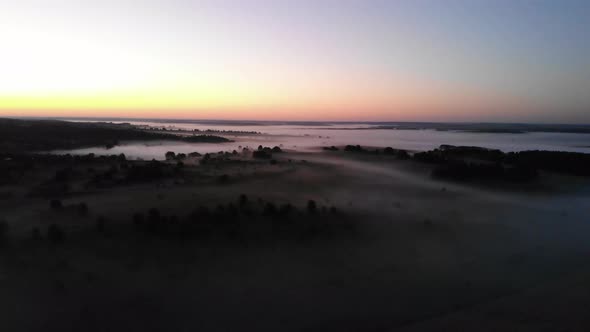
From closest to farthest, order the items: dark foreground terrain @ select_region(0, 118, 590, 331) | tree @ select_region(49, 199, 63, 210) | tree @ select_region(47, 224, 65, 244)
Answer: dark foreground terrain @ select_region(0, 118, 590, 331)
tree @ select_region(47, 224, 65, 244)
tree @ select_region(49, 199, 63, 210)

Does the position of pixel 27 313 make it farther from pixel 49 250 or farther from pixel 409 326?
pixel 409 326

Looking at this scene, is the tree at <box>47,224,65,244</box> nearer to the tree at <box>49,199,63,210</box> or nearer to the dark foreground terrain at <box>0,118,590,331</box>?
the dark foreground terrain at <box>0,118,590,331</box>

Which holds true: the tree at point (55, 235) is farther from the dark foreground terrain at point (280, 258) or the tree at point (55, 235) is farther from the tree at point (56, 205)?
the tree at point (56, 205)

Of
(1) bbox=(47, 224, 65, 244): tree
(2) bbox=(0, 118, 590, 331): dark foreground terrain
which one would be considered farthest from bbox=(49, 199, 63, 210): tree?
(1) bbox=(47, 224, 65, 244): tree

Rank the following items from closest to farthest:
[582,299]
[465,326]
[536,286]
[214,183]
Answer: [465,326]
[582,299]
[536,286]
[214,183]

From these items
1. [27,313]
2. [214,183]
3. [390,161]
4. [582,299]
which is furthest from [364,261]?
[390,161]

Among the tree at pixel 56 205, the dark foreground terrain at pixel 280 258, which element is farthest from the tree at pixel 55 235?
the tree at pixel 56 205

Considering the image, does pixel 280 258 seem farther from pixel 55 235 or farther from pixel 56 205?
pixel 56 205

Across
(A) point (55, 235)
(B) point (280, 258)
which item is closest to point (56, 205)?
(A) point (55, 235)
